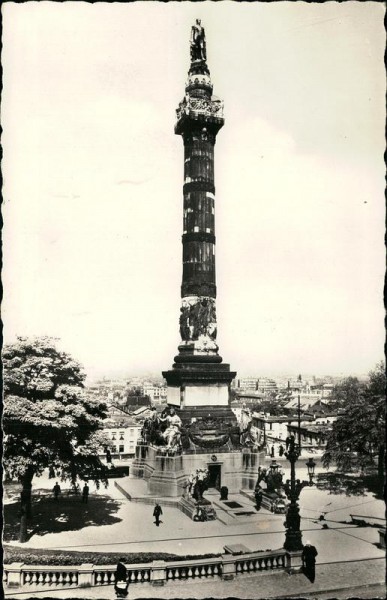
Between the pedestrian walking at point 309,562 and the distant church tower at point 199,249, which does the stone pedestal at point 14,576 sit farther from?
the distant church tower at point 199,249

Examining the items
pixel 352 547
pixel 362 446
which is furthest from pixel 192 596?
pixel 362 446

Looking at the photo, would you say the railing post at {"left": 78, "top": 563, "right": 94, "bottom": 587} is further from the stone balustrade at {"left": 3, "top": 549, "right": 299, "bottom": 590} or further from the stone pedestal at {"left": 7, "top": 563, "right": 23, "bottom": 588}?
the stone pedestal at {"left": 7, "top": 563, "right": 23, "bottom": 588}

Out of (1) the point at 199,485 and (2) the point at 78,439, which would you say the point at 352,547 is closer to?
(1) the point at 199,485

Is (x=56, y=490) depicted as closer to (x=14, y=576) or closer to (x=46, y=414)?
(x=46, y=414)

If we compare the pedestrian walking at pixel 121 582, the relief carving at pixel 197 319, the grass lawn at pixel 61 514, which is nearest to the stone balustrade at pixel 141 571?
the pedestrian walking at pixel 121 582

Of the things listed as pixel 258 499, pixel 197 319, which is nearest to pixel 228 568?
pixel 258 499

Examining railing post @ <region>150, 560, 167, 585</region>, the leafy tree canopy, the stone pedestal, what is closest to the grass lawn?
the leafy tree canopy
